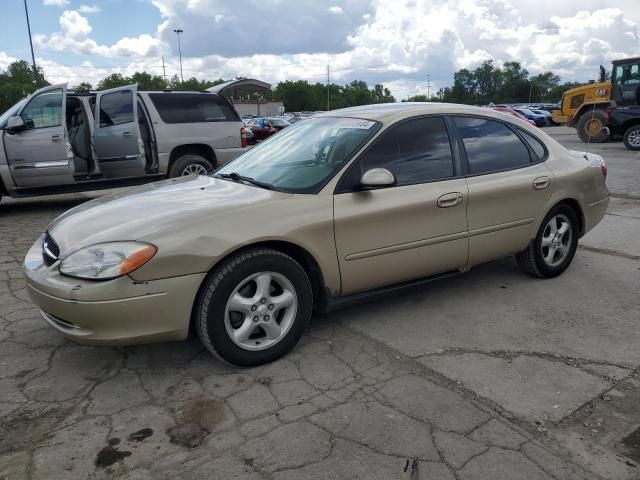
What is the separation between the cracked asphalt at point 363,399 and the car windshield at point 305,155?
107 cm

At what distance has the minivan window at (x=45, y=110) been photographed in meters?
7.98

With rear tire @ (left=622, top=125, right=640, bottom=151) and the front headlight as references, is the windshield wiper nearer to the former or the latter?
the front headlight

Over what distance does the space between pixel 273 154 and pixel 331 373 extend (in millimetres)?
1769

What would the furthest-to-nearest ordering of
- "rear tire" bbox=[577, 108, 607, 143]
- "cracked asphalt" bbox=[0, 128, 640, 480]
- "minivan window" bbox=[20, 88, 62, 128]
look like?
"rear tire" bbox=[577, 108, 607, 143], "minivan window" bbox=[20, 88, 62, 128], "cracked asphalt" bbox=[0, 128, 640, 480]

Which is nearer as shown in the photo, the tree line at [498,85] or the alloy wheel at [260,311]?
the alloy wheel at [260,311]

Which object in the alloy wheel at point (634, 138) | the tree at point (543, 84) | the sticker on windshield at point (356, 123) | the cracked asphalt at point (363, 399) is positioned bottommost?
the cracked asphalt at point (363, 399)

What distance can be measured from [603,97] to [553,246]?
55.3 ft

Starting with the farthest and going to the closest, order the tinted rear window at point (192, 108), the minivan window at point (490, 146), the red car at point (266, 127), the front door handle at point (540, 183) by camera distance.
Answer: the red car at point (266, 127)
the tinted rear window at point (192, 108)
the front door handle at point (540, 183)
the minivan window at point (490, 146)

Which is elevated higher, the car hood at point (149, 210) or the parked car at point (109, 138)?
the parked car at point (109, 138)

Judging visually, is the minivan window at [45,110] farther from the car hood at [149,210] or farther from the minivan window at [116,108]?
the car hood at [149,210]

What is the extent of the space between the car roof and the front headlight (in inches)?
74.4

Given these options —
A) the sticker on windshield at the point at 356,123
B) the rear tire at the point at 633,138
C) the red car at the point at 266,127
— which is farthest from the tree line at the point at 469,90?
the sticker on windshield at the point at 356,123

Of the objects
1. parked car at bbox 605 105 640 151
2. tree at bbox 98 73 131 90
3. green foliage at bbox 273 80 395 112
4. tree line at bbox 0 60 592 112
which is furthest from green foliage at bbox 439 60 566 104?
parked car at bbox 605 105 640 151

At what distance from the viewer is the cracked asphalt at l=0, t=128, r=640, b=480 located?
7.66 feet
